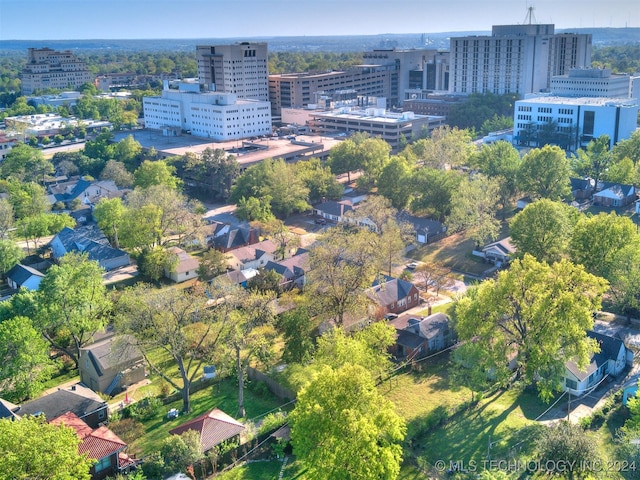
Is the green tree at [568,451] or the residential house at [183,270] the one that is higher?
the green tree at [568,451]

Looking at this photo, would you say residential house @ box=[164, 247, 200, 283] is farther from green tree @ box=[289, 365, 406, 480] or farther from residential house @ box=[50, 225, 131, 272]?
green tree @ box=[289, 365, 406, 480]

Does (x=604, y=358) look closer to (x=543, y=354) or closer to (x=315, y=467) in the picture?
(x=543, y=354)

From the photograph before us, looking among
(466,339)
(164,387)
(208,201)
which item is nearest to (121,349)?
(164,387)

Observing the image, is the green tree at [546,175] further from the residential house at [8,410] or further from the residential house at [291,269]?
the residential house at [8,410]

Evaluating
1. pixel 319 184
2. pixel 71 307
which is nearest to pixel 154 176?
pixel 319 184

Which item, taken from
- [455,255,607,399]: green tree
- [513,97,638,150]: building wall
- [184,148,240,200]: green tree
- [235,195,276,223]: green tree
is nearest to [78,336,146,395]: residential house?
[455,255,607,399]: green tree

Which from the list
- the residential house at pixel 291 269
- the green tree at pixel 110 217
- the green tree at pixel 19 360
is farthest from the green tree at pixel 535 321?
the green tree at pixel 110 217
